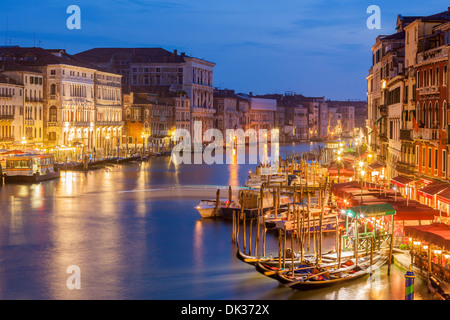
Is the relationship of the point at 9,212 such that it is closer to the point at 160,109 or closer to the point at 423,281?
the point at 423,281

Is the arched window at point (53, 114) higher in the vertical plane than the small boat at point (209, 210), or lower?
higher

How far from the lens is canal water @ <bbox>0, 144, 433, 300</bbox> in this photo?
38.3 feet

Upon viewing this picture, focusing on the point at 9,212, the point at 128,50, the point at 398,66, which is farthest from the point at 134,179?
the point at 128,50

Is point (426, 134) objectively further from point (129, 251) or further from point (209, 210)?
point (129, 251)

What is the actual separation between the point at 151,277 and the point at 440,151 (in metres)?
5.91

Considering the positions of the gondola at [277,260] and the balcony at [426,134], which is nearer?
the gondola at [277,260]

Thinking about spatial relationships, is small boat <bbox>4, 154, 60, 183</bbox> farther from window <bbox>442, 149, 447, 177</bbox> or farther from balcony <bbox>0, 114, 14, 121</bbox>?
window <bbox>442, 149, 447, 177</bbox>

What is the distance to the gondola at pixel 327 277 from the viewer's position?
439 inches

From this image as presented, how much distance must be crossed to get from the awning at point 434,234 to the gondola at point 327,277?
96 centimetres

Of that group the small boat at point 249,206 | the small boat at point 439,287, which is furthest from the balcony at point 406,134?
the small boat at point 439,287

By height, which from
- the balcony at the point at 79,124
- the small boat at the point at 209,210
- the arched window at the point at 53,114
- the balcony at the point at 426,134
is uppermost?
the arched window at the point at 53,114

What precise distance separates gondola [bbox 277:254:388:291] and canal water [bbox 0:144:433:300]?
129 mm

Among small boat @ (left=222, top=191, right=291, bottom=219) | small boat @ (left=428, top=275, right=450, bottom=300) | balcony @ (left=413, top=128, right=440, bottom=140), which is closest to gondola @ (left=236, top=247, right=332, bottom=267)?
small boat @ (left=428, top=275, right=450, bottom=300)

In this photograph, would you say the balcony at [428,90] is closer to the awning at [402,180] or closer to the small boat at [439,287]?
the awning at [402,180]
